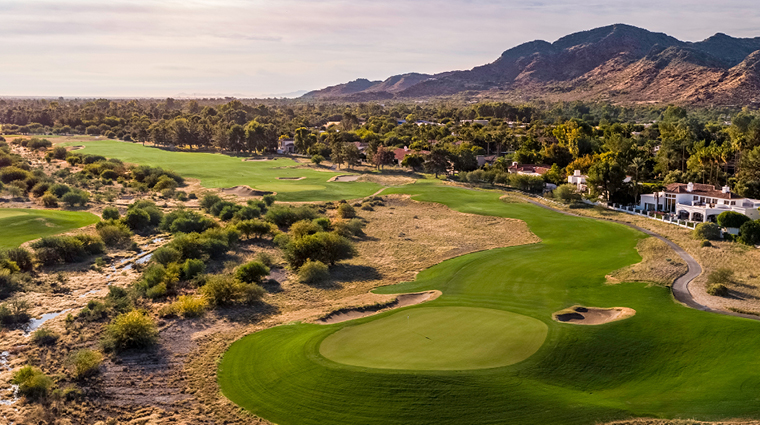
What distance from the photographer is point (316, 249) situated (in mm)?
40750

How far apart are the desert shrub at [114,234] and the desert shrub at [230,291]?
1833cm

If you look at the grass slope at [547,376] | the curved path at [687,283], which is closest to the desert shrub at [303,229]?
the grass slope at [547,376]

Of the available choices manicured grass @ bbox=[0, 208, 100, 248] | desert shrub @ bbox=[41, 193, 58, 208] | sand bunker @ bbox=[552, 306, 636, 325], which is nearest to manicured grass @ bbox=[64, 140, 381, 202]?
A: desert shrub @ bbox=[41, 193, 58, 208]

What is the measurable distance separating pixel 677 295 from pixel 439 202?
1498 inches

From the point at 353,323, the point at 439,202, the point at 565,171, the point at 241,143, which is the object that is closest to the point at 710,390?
the point at 353,323

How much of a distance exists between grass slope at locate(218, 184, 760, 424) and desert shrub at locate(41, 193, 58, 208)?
4612 cm

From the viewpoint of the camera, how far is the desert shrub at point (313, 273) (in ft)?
123

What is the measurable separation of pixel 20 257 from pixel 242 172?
60.1 metres

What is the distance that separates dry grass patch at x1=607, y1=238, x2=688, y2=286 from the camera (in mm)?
37500

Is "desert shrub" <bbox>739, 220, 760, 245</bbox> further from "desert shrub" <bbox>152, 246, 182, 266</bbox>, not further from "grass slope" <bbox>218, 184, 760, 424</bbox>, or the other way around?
"desert shrub" <bbox>152, 246, 182, 266</bbox>

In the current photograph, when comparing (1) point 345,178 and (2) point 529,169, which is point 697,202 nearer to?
(2) point 529,169

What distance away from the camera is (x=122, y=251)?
147ft

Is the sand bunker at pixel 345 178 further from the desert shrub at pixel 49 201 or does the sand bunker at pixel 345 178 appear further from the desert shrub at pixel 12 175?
the desert shrub at pixel 12 175

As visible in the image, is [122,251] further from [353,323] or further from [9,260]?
[353,323]
